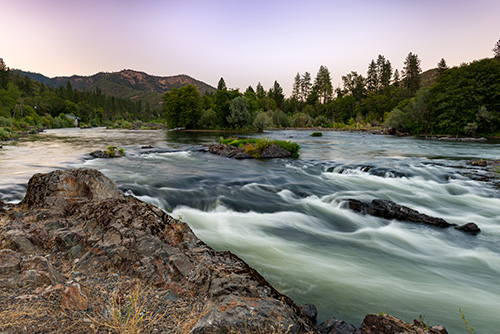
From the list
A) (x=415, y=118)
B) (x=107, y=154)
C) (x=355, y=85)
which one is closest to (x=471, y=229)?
(x=107, y=154)

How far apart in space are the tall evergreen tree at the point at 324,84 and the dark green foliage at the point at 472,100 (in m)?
84.4

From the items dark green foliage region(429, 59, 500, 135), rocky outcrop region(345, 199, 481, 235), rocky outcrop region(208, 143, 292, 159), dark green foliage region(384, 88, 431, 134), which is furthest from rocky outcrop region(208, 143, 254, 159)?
dark green foliage region(384, 88, 431, 134)

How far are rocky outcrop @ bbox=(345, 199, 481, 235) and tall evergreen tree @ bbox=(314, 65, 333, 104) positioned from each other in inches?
5132

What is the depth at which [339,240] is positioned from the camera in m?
7.49

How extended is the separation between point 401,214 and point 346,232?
2093mm


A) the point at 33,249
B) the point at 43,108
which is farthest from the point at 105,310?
the point at 43,108

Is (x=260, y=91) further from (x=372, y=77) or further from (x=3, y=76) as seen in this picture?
(x=3, y=76)

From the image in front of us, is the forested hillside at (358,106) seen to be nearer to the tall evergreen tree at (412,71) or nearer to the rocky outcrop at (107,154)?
the tall evergreen tree at (412,71)

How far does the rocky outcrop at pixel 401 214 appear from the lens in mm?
7965

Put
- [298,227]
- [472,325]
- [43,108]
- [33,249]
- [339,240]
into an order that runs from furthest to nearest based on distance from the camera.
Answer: [43,108]
[298,227]
[339,240]
[472,325]
[33,249]

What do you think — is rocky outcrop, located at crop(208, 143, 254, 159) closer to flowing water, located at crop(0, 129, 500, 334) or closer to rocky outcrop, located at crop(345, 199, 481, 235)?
flowing water, located at crop(0, 129, 500, 334)

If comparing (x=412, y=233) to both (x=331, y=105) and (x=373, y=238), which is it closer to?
(x=373, y=238)

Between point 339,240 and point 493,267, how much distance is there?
3434 mm

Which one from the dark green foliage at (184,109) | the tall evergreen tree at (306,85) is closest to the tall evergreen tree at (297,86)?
the tall evergreen tree at (306,85)
